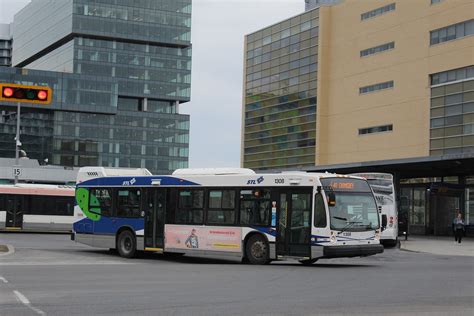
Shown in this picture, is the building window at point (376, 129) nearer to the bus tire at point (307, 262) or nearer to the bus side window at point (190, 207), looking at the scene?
the bus tire at point (307, 262)

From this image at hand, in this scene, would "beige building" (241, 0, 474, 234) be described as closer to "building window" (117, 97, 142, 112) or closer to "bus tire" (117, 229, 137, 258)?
"bus tire" (117, 229, 137, 258)

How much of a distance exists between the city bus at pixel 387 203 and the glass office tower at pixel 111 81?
104 meters

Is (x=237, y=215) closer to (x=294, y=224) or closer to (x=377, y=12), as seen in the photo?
(x=294, y=224)

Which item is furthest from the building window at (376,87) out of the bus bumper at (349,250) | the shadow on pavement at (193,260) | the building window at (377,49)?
the bus bumper at (349,250)

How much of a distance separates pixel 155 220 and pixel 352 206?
6048 millimetres

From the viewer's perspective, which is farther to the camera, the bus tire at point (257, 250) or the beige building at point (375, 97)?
the beige building at point (375, 97)

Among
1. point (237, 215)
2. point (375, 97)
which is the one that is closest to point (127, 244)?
point (237, 215)

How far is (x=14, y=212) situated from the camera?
125 feet

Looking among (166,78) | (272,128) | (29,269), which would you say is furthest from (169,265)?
(166,78)

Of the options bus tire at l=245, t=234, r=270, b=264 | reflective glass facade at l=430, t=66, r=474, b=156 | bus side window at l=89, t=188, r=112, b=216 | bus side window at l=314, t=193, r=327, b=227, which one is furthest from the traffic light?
reflective glass facade at l=430, t=66, r=474, b=156

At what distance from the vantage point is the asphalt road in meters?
10.9

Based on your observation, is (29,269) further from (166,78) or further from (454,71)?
(166,78)

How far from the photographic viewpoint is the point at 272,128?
8825cm

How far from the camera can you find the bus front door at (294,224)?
19516 millimetres
